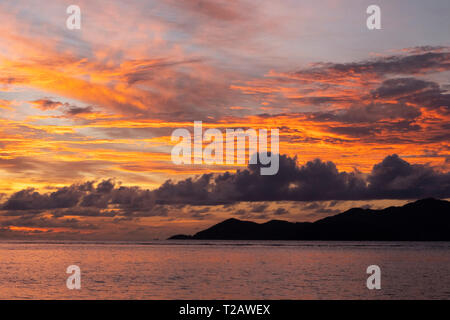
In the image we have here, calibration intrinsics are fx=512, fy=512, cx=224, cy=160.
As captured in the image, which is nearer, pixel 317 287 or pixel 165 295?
pixel 165 295

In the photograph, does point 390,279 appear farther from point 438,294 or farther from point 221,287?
point 221,287

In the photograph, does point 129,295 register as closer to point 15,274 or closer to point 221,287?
point 221,287
